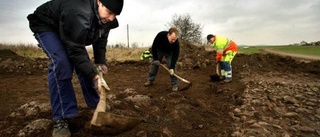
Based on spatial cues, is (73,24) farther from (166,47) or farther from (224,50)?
(224,50)

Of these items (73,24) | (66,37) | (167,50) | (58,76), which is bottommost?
(58,76)

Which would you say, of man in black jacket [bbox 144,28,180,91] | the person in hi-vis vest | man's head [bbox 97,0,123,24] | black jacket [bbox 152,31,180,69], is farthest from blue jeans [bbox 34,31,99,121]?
the person in hi-vis vest

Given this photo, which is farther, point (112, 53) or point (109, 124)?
point (112, 53)

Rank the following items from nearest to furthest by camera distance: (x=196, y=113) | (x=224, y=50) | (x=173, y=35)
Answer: (x=196, y=113) → (x=173, y=35) → (x=224, y=50)

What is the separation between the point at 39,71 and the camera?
395 inches

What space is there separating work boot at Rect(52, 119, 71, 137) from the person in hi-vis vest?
5.71m

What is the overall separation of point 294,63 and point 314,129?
9.19m

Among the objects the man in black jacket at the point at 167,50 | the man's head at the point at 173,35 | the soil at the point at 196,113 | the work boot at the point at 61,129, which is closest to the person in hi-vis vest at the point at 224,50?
the soil at the point at 196,113

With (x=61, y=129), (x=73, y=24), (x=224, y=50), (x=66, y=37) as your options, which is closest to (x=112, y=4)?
(x=73, y=24)

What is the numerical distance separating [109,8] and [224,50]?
19.5ft

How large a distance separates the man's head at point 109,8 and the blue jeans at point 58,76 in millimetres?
525

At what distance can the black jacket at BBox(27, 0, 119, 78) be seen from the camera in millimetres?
2598

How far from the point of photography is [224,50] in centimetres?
822

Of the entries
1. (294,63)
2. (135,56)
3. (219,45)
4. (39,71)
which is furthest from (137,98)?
(135,56)
